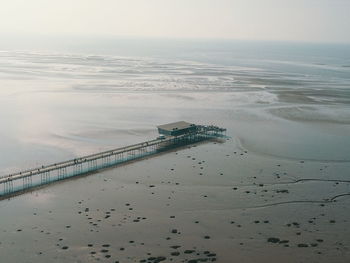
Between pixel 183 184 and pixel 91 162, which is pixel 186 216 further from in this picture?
pixel 91 162

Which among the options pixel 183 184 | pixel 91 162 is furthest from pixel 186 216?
pixel 91 162

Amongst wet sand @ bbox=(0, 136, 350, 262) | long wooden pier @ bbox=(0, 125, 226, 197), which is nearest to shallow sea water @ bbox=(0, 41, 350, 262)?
wet sand @ bbox=(0, 136, 350, 262)

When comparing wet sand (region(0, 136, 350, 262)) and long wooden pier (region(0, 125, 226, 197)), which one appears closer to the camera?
wet sand (region(0, 136, 350, 262))

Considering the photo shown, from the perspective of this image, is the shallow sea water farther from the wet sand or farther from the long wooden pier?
the long wooden pier

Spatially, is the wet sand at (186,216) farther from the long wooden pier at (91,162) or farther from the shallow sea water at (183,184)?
the long wooden pier at (91,162)

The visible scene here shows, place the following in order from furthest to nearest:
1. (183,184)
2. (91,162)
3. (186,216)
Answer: (91,162), (183,184), (186,216)

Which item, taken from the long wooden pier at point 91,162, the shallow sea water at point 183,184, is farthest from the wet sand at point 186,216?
the long wooden pier at point 91,162
